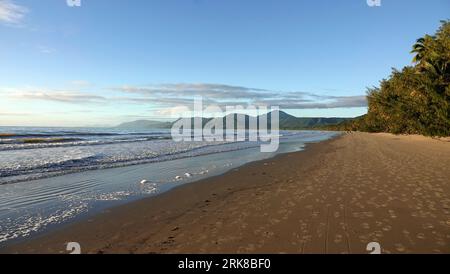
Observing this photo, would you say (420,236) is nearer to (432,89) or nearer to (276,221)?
(276,221)

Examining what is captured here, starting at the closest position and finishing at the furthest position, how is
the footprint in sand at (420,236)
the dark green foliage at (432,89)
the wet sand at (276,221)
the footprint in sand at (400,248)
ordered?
the footprint in sand at (400,248) < the wet sand at (276,221) < the footprint in sand at (420,236) < the dark green foliage at (432,89)

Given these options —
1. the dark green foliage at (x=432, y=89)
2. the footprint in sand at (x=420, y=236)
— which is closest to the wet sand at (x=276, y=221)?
the footprint in sand at (x=420, y=236)

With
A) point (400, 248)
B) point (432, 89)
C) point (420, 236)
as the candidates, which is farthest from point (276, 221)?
point (432, 89)

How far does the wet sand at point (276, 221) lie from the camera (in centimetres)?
595

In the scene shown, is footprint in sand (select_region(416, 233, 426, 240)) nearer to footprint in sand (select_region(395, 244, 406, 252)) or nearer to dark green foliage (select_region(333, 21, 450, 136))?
footprint in sand (select_region(395, 244, 406, 252))

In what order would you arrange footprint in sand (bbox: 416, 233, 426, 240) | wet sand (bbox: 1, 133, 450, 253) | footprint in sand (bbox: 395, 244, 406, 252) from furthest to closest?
1. footprint in sand (bbox: 416, 233, 426, 240)
2. wet sand (bbox: 1, 133, 450, 253)
3. footprint in sand (bbox: 395, 244, 406, 252)

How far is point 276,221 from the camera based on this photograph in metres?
7.42

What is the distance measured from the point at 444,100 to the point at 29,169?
108ft

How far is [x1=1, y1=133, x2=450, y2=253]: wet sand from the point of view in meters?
5.95

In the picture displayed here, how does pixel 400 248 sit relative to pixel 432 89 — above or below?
below

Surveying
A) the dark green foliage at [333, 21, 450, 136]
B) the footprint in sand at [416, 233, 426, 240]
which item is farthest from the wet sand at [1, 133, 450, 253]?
the dark green foliage at [333, 21, 450, 136]

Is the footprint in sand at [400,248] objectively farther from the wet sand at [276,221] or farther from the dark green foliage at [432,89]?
the dark green foliage at [432,89]
